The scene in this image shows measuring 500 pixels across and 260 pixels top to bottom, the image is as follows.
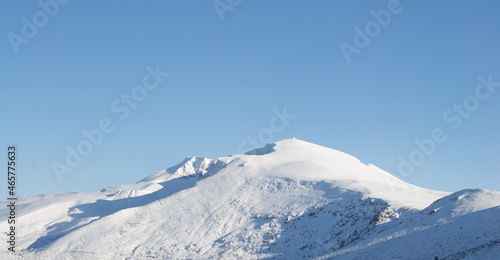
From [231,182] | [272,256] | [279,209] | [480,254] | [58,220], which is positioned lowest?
[480,254]

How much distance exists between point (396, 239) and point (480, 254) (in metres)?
11.5

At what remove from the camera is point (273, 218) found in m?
65.1

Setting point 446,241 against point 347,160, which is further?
point 347,160

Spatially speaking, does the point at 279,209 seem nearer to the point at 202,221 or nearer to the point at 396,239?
the point at 202,221

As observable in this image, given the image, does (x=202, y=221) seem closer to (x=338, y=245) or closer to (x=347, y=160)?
(x=338, y=245)

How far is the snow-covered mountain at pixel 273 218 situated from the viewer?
42.6 m

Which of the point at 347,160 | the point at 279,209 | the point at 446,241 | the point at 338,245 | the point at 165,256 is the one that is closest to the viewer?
the point at 446,241

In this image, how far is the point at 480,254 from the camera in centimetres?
3259

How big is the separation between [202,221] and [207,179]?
17321 mm

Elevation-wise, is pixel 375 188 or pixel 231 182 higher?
pixel 231 182

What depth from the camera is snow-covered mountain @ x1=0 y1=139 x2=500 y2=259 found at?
42.6m

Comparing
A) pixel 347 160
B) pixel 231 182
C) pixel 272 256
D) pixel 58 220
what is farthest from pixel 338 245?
pixel 58 220

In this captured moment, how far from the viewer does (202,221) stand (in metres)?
68.9

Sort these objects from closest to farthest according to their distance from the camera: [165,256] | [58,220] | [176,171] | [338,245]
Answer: [338,245]
[165,256]
[58,220]
[176,171]
